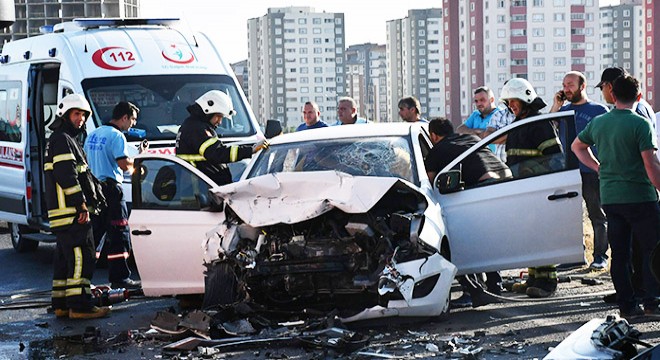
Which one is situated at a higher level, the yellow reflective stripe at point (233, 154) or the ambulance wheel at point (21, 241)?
the yellow reflective stripe at point (233, 154)

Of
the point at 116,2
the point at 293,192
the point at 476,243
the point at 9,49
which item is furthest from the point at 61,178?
the point at 116,2

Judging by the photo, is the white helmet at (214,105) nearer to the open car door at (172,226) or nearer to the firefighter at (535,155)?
the open car door at (172,226)

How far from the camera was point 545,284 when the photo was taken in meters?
9.09

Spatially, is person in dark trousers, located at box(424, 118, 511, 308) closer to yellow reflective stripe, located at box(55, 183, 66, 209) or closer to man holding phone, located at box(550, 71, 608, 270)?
man holding phone, located at box(550, 71, 608, 270)

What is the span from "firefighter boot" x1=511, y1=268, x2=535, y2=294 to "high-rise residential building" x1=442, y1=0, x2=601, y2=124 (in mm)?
154973

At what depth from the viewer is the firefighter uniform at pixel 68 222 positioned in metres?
9.24

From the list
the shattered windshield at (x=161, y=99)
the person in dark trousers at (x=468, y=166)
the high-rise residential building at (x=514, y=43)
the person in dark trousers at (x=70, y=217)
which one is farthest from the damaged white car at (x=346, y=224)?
the high-rise residential building at (x=514, y=43)

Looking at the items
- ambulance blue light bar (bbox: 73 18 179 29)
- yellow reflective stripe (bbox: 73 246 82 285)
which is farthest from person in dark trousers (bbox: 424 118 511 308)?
ambulance blue light bar (bbox: 73 18 179 29)

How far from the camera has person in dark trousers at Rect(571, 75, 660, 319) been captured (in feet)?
25.0

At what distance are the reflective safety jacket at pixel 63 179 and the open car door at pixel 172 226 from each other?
1.69 feet

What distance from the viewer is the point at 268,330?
25.1 ft

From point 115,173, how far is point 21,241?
12.4 feet

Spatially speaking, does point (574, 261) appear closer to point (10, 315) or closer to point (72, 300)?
point (72, 300)

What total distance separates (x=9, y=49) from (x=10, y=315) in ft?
19.4
